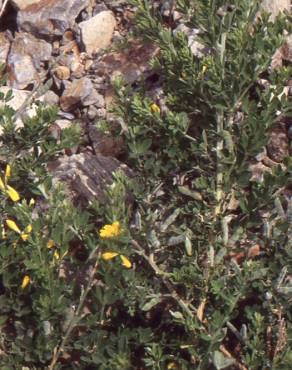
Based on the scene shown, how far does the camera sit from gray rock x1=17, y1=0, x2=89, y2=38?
17.1ft

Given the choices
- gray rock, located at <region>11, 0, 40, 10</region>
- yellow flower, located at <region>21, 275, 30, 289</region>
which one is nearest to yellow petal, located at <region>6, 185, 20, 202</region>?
yellow flower, located at <region>21, 275, 30, 289</region>

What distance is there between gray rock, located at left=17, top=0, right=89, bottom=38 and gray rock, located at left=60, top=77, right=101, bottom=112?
0.57 metres

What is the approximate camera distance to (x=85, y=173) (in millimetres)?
4246

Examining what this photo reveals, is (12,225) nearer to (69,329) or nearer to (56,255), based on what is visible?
(56,255)

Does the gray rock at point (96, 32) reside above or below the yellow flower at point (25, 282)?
above

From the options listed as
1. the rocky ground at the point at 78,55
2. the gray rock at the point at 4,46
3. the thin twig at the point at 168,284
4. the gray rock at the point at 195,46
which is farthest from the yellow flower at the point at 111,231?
the gray rock at the point at 4,46

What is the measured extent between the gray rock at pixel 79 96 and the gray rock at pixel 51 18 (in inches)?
22.6

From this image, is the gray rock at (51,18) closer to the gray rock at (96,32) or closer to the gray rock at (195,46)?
the gray rock at (96,32)

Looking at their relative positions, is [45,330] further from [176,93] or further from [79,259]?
[176,93]

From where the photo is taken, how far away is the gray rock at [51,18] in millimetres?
5211

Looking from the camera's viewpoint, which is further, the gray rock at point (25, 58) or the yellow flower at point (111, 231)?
the gray rock at point (25, 58)

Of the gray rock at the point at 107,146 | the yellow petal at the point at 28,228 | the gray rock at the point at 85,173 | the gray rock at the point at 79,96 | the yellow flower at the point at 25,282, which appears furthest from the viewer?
the gray rock at the point at 79,96

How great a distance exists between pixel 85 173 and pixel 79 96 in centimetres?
78

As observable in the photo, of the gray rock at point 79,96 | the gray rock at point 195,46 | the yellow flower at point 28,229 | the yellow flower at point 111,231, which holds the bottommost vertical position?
the gray rock at point 79,96
